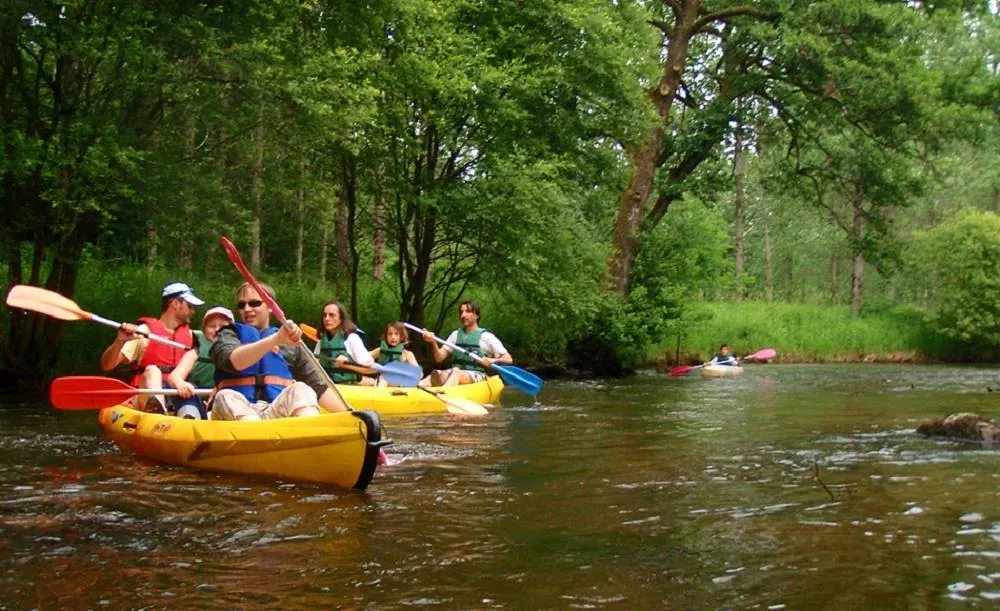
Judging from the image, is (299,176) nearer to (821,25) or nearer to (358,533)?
(821,25)

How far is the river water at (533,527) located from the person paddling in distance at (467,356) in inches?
133

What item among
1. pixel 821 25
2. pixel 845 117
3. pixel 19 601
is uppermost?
pixel 821 25

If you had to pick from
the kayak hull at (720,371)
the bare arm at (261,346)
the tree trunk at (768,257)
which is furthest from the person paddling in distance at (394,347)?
the tree trunk at (768,257)

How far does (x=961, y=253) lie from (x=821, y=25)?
43.3ft

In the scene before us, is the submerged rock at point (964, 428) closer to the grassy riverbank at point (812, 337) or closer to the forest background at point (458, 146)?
the forest background at point (458, 146)

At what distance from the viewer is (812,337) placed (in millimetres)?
26656

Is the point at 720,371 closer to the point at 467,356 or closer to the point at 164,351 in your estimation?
the point at 467,356

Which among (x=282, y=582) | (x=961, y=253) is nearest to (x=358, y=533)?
(x=282, y=582)

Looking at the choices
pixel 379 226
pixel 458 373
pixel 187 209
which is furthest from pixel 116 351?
pixel 379 226

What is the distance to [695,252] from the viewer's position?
20922mm

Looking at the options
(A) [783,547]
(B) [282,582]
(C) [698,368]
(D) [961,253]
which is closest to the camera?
(B) [282,582]

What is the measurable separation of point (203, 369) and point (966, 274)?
26.2 meters

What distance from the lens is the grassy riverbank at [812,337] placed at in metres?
23.7

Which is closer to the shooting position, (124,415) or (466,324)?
(124,415)
